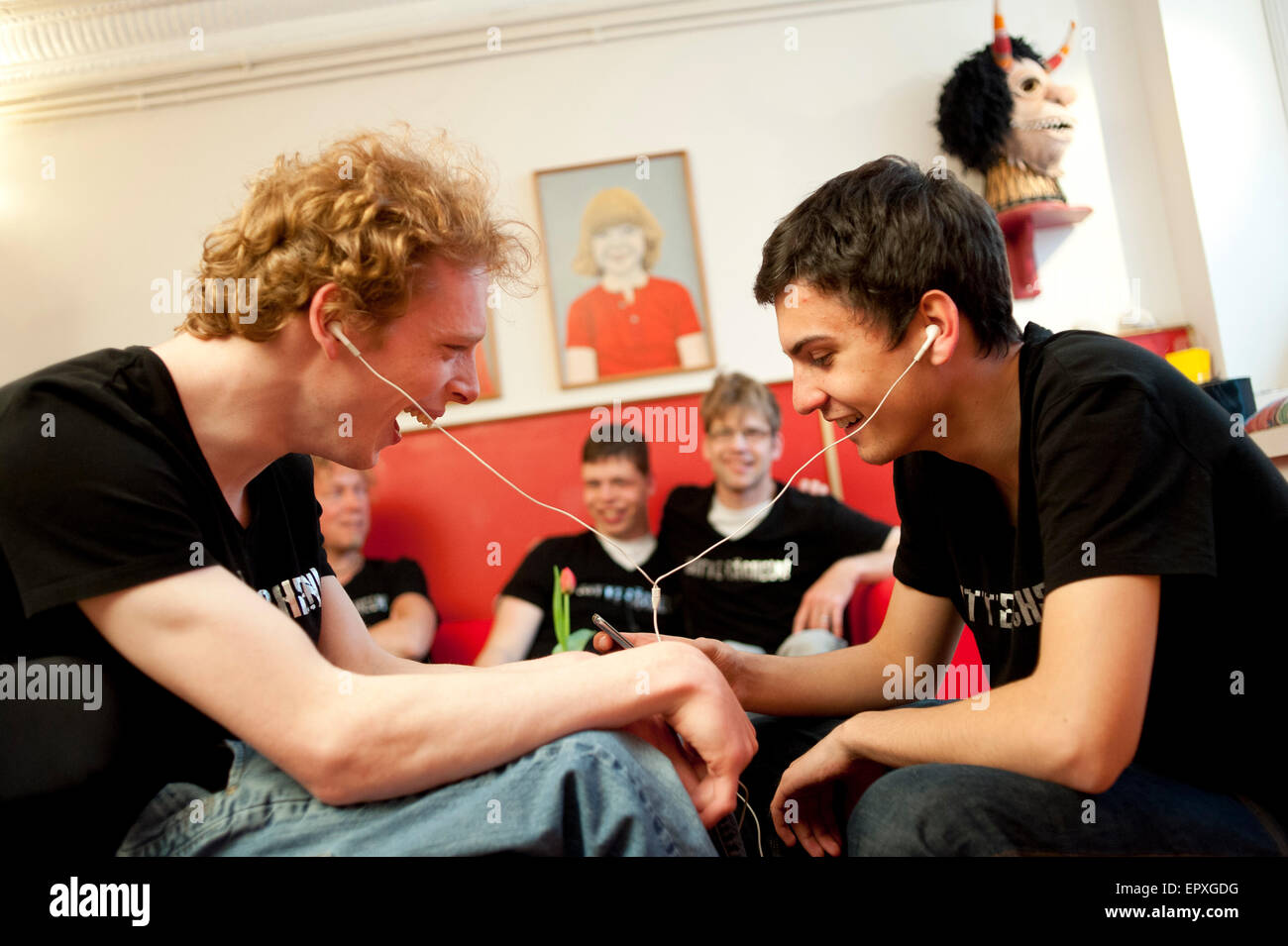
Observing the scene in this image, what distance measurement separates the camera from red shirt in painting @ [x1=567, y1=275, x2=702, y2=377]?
268 centimetres

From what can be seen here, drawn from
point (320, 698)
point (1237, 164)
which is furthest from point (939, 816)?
point (1237, 164)

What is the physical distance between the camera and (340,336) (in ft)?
2.91

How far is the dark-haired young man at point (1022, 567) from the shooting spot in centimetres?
74

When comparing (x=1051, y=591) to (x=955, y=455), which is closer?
(x=1051, y=591)

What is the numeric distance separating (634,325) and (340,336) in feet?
6.03

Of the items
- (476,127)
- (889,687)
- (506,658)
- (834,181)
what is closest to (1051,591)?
(889,687)

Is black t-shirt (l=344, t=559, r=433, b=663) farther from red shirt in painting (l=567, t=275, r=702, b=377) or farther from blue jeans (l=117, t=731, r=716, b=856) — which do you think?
blue jeans (l=117, t=731, r=716, b=856)

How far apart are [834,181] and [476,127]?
2008 millimetres

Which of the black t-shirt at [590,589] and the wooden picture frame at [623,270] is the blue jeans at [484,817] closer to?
the black t-shirt at [590,589]

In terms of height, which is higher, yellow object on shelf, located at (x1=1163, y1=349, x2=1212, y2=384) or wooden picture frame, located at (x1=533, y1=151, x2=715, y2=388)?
wooden picture frame, located at (x1=533, y1=151, x2=715, y2=388)

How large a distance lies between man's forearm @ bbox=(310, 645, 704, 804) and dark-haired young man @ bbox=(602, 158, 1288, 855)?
252mm

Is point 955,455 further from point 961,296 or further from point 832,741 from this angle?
point 832,741

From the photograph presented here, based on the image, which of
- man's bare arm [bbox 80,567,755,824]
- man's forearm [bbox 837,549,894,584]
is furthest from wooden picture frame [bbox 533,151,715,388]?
man's bare arm [bbox 80,567,755,824]

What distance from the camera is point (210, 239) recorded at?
0.96 metres
